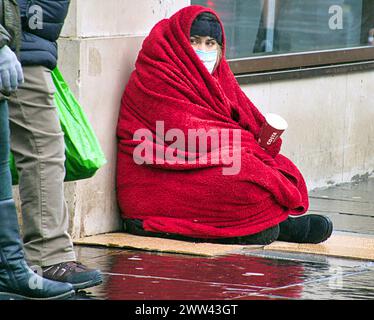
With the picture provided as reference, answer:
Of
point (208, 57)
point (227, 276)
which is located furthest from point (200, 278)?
point (208, 57)

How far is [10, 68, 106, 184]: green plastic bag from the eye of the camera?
522cm

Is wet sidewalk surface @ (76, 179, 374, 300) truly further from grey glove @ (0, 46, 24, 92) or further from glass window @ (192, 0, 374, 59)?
glass window @ (192, 0, 374, 59)

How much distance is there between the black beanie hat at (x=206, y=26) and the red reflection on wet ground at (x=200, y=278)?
1.39 meters

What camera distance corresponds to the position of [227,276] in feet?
Answer: 18.5

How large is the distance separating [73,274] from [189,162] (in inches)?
69.5

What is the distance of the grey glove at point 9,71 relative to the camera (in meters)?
4.51

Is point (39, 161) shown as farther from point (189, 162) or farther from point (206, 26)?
point (206, 26)

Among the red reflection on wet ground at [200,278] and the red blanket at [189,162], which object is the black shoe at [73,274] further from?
the red blanket at [189,162]

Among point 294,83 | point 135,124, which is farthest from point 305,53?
point 135,124

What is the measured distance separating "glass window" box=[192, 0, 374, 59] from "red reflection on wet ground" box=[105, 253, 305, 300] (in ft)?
8.70

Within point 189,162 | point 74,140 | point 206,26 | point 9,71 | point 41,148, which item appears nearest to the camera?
point 9,71

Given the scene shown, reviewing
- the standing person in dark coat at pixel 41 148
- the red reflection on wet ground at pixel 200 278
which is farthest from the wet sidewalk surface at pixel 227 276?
the standing person in dark coat at pixel 41 148

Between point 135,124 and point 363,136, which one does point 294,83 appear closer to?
point 363,136

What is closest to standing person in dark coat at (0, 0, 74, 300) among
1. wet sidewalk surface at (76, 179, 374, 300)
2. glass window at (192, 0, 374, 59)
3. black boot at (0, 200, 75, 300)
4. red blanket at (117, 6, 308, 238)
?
black boot at (0, 200, 75, 300)
